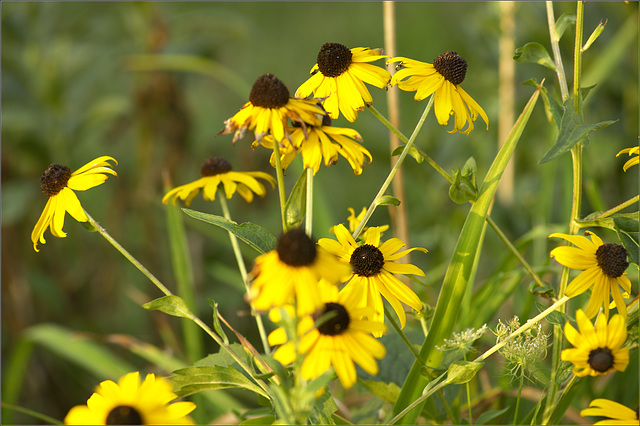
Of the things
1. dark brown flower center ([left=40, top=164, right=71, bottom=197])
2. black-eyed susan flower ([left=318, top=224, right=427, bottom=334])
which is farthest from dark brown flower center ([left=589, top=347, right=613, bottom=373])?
dark brown flower center ([left=40, top=164, right=71, bottom=197])

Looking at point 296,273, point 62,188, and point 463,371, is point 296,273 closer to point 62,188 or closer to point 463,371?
point 463,371

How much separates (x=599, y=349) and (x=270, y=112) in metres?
0.34

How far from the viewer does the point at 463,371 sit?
1.56ft

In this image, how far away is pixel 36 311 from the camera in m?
1.55

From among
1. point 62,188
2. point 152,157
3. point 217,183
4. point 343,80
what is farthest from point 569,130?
point 152,157

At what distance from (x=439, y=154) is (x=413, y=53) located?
1.62 ft

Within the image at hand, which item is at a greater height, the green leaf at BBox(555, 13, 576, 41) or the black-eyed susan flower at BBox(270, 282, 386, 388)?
the green leaf at BBox(555, 13, 576, 41)

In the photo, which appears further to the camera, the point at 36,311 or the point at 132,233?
the point at 132,233

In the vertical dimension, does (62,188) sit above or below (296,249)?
above

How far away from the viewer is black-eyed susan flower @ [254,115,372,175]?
1.69 feet

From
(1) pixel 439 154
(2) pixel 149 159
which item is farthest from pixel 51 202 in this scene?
(1) pixel 439 154

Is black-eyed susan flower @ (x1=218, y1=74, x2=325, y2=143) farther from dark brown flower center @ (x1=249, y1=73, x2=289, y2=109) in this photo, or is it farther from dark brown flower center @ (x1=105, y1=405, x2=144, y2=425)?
dark brown flower center @ (x1=105, y1=405, x2=144, y2=425)

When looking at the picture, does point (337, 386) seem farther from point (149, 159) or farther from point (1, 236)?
point (1, 236)

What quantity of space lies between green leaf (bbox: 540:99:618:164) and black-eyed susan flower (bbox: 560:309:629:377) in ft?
0.48
